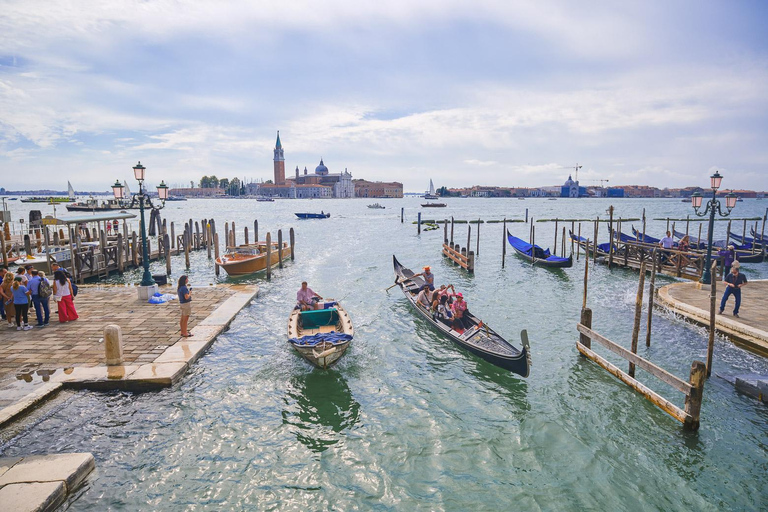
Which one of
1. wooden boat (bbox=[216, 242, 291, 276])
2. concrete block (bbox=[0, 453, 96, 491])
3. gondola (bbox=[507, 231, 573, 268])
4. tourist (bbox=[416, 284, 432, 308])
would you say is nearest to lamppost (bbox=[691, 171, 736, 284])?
gondola (bbox=[507, 231, 573, 268])

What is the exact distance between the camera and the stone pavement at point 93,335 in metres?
8.17

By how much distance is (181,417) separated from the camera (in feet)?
23.5

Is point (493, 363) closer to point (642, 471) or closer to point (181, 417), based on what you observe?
point (642, 471)

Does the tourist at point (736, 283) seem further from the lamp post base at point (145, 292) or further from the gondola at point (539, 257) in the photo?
the lamp post base at point (145, 292)

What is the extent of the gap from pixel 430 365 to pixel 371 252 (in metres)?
22.0

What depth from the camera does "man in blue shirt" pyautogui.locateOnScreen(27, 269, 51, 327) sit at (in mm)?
9828

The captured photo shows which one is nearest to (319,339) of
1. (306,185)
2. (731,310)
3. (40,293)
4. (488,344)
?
(488,344)

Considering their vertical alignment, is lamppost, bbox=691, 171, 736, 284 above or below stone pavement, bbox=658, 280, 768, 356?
above

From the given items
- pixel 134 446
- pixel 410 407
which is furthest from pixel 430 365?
pixel 134 446

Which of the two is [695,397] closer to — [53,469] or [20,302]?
[53,469]

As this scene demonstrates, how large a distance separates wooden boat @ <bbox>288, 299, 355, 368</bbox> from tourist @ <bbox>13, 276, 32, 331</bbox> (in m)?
5.88

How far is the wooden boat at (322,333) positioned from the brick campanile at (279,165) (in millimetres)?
181898

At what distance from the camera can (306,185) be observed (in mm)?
183000

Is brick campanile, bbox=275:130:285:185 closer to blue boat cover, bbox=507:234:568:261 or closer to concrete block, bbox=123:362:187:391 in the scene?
blue boat cover, bbox=507:234:568:261
